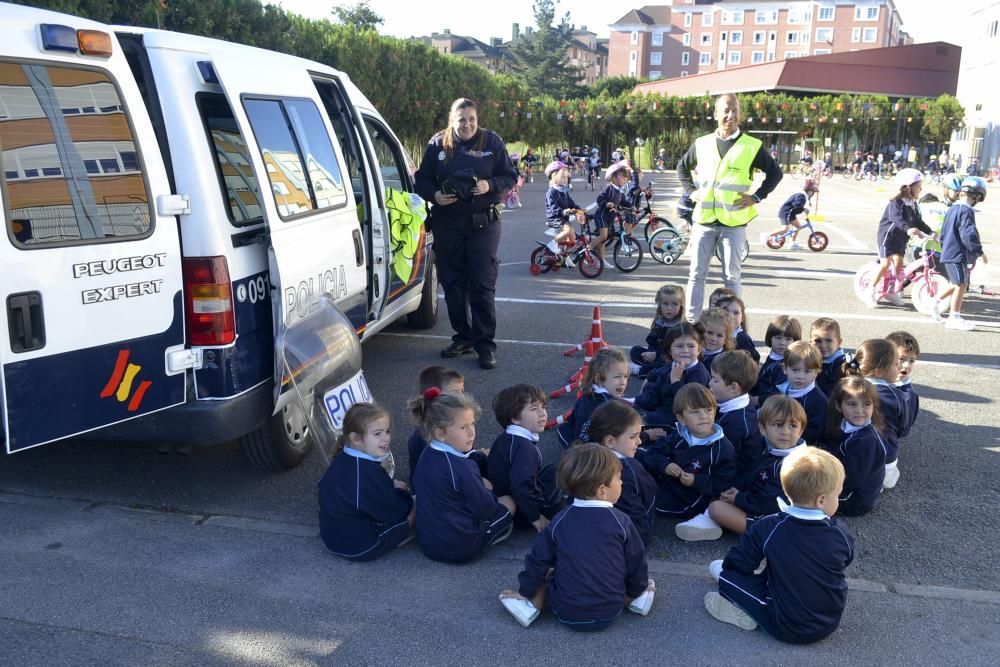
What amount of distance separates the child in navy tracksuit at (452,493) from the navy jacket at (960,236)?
6.53 m

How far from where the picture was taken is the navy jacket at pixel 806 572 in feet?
10.5

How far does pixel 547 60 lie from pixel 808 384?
94.6 meters

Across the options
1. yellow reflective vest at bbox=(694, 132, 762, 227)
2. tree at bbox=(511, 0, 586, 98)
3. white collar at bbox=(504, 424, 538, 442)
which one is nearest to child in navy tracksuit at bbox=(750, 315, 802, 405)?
yellow reflective vest at bbox=(694, 132, 762, 227)

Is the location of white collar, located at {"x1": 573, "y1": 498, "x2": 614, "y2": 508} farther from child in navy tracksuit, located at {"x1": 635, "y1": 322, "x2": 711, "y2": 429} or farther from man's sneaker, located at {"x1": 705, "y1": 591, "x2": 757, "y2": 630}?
child in navy tracksuit, located at {"x1": 635, "y1": 322, "x2": 711, "y2": 429}

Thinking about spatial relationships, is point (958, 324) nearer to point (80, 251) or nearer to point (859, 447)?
point (859, 447)

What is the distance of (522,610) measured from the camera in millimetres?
3371

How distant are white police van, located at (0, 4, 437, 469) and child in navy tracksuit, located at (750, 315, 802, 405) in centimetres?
276

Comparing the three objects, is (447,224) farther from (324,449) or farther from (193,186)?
(193,186)

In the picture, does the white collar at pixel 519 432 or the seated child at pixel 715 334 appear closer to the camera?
the white collar at pixel 519 432

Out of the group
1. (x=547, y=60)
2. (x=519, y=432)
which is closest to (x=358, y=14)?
(x=547, y=60)

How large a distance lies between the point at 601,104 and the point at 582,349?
51.7 m

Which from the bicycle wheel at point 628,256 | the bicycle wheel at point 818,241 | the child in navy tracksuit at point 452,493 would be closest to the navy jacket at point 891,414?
the child in navy tracksuit at point 452,493

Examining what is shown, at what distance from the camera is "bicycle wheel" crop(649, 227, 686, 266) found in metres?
13.4

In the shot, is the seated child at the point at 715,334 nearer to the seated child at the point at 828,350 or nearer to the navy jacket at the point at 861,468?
the seated child at the point at 828,350
